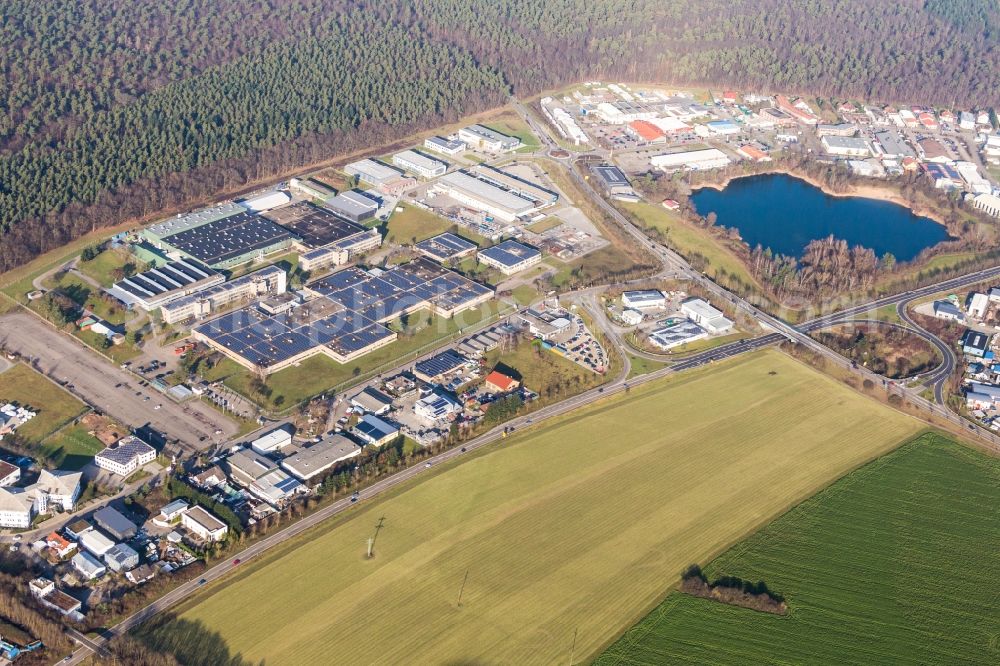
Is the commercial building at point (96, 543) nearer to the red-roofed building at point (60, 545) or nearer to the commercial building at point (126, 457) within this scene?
the red-roofed building at point (60, 545)

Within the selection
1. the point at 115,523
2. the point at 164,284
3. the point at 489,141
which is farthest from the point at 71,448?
the point at 489,141

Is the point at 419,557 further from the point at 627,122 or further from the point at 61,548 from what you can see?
the point at 627,122

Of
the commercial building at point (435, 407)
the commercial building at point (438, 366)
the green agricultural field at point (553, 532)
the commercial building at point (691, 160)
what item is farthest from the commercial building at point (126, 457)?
the commercial building at point (691, 160)

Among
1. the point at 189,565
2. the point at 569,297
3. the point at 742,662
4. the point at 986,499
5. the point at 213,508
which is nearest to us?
the point at 742,662

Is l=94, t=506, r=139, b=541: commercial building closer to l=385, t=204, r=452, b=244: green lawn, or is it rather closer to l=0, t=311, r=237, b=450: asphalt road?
l=0, t=311, r=237, b=450: asphalt road

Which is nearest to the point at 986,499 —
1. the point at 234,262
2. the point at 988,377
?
the point at 988,377

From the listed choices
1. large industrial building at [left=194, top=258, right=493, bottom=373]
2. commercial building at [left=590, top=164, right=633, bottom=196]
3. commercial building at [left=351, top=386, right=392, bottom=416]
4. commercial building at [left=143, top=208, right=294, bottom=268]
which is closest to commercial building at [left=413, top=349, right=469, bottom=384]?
commercial building at [left=351, top=386, right=392, bottom=416]
